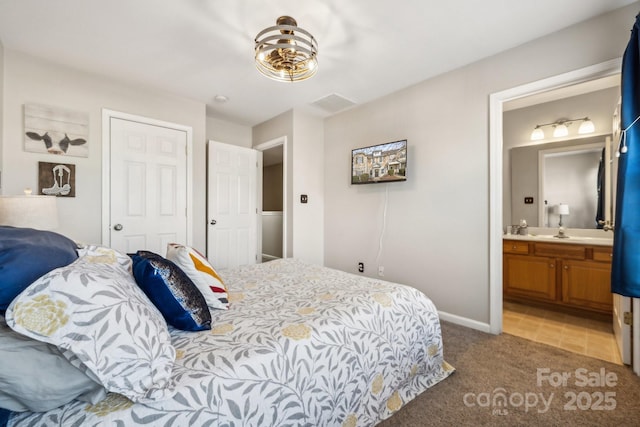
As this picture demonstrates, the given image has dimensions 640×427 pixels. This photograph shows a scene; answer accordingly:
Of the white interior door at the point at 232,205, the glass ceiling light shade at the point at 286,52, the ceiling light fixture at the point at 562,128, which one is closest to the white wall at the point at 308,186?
the white interior door at the point at 232,205

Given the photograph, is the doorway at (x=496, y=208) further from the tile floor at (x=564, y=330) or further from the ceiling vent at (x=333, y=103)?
the ceiling vent at (x=333, y=103)

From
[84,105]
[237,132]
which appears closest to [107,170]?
[84,105]

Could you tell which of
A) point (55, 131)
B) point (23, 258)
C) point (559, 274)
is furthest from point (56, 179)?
point (559, 274)

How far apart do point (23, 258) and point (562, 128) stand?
4814 millimetres

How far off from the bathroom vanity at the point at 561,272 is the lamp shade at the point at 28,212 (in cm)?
442

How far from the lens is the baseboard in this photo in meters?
2.56

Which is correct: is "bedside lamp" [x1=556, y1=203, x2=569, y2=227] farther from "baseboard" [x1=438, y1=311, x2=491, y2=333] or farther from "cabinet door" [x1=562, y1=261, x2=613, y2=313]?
"baseboard" [x1=438, y1=311, x2=491, y2=333]

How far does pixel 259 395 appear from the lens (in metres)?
0.98

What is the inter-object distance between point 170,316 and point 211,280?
38cm

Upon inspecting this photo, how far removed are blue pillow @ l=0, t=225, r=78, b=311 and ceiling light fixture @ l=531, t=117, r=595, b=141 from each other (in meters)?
4.70

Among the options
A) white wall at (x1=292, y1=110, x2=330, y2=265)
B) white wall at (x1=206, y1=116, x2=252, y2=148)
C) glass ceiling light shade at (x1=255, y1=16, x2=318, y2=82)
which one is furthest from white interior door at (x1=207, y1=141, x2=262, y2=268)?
glass ceiling light shade at (x1=255, y1=16, x2=318, y2=82)

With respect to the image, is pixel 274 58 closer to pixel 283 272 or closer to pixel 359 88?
pixel 359 88

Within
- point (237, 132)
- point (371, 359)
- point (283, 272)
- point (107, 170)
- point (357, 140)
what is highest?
point (237, 132)

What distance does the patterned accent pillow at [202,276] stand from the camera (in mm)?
1464
